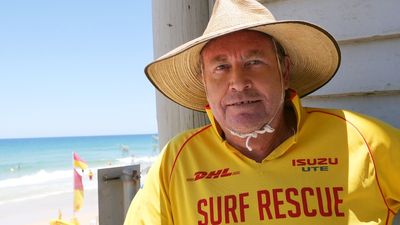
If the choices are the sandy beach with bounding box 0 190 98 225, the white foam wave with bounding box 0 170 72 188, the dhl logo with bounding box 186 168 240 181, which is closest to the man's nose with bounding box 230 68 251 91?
the dhl logo with bounding box 186 168 240 181

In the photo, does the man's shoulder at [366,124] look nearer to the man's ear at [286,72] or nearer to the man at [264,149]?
the man at [264,149]

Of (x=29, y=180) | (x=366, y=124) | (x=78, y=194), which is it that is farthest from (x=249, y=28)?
(x=29, y=180)

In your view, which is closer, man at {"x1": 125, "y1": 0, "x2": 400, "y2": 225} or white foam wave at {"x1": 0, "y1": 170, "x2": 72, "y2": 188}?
man at {"x1": 125, "y1": 0, "x2": 400, "y2": 225}

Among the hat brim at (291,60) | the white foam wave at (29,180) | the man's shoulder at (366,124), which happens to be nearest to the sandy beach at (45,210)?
the white foam wave at (29,180)

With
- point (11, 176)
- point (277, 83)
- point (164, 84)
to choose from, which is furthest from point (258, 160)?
point (11, 176)

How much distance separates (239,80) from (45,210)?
13.8 meters

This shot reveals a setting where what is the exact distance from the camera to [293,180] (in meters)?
1.37

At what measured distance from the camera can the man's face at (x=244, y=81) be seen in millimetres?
Answer: 1462

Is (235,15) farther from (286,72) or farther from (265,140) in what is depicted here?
(265,140)

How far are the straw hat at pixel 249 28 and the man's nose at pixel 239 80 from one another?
152 millimetres

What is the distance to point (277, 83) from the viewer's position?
59.6 inches

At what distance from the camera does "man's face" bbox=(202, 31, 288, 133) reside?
1.46m

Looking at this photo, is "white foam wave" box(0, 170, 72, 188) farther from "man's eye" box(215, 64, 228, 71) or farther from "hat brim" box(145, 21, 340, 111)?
"man's eye" box(215, 64, 228, 71)

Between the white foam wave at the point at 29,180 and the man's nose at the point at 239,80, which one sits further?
the white foam wave at the point at 29,180
